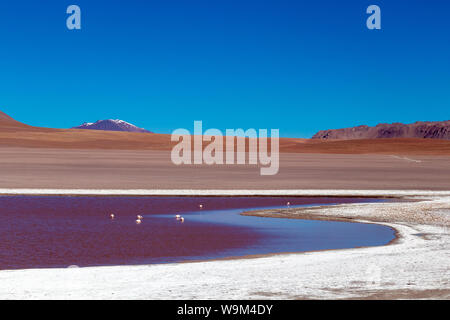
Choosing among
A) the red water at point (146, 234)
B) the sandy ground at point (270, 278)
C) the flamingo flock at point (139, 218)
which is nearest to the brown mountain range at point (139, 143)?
the red water at point (146, 234)

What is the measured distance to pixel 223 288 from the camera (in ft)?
35.8

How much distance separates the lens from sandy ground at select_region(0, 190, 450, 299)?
1042 cm

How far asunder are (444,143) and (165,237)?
435 feet

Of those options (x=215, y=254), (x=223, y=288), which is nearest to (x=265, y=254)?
(x=215, y=254)

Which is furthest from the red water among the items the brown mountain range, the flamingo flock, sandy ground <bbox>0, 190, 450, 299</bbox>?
the brown mountain range

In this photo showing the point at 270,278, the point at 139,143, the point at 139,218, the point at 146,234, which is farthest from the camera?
the point at 139,143

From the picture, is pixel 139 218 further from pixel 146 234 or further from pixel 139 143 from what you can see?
pixel 139 143

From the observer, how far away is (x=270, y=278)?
1188cm

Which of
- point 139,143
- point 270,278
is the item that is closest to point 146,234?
point 270,278

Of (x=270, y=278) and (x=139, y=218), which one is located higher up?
(x=139, y=218)

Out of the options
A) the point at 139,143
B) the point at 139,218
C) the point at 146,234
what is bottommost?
the point at 146,234

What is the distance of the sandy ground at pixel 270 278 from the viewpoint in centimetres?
1042

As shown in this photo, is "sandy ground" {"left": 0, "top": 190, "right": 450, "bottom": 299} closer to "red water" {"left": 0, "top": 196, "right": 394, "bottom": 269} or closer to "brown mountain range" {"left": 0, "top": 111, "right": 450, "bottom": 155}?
"red water" {"left": 0, "top": 196, "right": 394, "bottom": 269}
